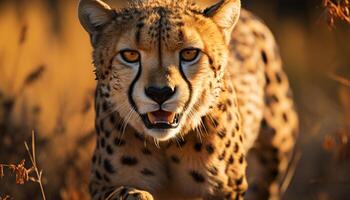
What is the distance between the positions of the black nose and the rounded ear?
562 mm

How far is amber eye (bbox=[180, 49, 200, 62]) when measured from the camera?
5.02 meters

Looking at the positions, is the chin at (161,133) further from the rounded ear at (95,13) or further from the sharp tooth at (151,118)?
the rounded ear at (95,13)

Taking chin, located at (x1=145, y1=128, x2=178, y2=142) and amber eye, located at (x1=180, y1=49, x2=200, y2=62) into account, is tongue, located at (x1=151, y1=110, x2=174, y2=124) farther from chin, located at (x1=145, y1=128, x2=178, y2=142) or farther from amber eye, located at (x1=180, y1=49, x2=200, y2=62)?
amber eye, located at (x1=180, y1=49, x2=200, y2=62)

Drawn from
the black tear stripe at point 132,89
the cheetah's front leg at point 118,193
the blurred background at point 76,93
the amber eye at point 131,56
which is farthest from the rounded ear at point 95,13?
the blurred background at point 76,93

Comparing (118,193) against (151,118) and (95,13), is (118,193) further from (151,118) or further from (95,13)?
(95,13)

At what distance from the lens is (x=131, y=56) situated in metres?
5.03

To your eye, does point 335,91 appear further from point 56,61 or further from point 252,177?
point 252,177

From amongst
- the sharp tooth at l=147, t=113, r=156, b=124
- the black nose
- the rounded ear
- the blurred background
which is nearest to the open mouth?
the sharp tooth at l=147, t=113, r=156, b=124

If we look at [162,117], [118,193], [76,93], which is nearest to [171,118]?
[162,117]

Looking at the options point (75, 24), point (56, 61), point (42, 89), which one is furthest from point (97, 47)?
point (75, 24)

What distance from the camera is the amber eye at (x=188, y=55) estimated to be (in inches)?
198

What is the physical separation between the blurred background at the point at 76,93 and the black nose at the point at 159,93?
0.78 metres

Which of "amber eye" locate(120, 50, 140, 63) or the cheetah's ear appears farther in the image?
the cheetah's ear

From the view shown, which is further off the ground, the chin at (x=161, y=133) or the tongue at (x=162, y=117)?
the tongue at (x=162, y=117)
